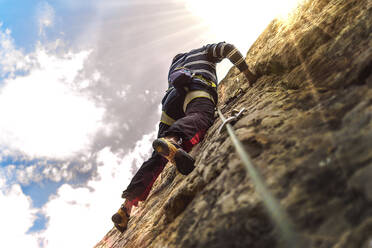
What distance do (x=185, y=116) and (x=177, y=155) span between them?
121cm

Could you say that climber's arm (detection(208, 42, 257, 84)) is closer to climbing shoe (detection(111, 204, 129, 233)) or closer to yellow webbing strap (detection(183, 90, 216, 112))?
yellow webbing strap (detection(183, 90, 216, 112))

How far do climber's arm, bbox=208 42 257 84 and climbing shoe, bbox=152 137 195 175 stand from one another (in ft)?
6.29

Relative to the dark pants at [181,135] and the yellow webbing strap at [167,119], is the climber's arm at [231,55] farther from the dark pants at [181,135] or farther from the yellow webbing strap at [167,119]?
the yellow webbing strap at [167,119]

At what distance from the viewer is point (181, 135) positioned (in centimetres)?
252

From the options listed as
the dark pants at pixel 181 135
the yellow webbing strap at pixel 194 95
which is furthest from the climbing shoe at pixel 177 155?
the yellow webbing strap at pixel 194 95

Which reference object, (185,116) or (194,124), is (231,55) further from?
(194,124)

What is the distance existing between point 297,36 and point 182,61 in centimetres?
257

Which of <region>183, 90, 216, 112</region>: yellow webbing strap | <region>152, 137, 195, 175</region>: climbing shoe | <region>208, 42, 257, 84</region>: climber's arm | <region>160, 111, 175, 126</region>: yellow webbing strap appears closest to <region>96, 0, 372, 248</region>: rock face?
<region>152, 137, 195, 175</region>: climbing shoe

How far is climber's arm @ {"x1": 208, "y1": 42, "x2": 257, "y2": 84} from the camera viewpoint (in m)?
3.26

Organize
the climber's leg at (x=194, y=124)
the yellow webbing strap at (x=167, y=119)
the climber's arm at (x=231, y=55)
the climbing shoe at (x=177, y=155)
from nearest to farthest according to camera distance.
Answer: the climbing shoe at (x=177, y=155)
the climber's leg at (x=194, y=124)
the climber's arm at (x=231, y=55)
the yellow webbing strap at (x=167, y=119)

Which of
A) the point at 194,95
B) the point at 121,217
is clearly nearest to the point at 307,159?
the point at 194,95

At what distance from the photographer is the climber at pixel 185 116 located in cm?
222

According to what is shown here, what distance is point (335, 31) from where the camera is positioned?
75.4 inches

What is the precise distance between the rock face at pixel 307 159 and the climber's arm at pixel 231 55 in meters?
0.97
